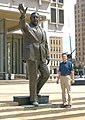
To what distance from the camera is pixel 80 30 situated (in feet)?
500

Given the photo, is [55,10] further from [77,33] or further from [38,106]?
[77,33]

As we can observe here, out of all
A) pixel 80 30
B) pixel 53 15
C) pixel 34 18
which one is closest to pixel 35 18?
pixel 34 18

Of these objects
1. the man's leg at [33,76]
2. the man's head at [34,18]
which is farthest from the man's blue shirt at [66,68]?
the man's head at [34,18]

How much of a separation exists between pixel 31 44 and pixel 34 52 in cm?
24

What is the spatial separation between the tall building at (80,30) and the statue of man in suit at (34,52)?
454 ft

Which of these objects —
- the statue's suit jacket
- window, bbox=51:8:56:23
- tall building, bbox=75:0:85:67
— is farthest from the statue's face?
tall building, bbox=75:0:85:67

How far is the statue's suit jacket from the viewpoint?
936cm

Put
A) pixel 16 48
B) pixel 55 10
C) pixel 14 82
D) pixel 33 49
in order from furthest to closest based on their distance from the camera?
pixel 55 10
pixel 16 48
pixel 14 82
pixel 33 49

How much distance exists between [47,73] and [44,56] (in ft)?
1.62

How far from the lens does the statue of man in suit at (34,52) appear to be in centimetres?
938

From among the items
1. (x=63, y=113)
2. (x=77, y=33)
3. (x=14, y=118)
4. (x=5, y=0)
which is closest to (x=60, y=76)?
(x=63, y=113)

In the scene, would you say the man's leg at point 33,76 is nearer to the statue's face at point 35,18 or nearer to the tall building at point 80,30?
the statue's face at point 35,18

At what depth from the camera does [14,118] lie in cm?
852

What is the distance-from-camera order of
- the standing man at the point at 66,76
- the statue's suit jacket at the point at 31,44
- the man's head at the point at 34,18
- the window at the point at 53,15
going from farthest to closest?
the window at the point at 53,15 < the standing man at the point at 66,76 < the man's head at the point at 34,18 < the statue's suit jacket at the point at 31,44
